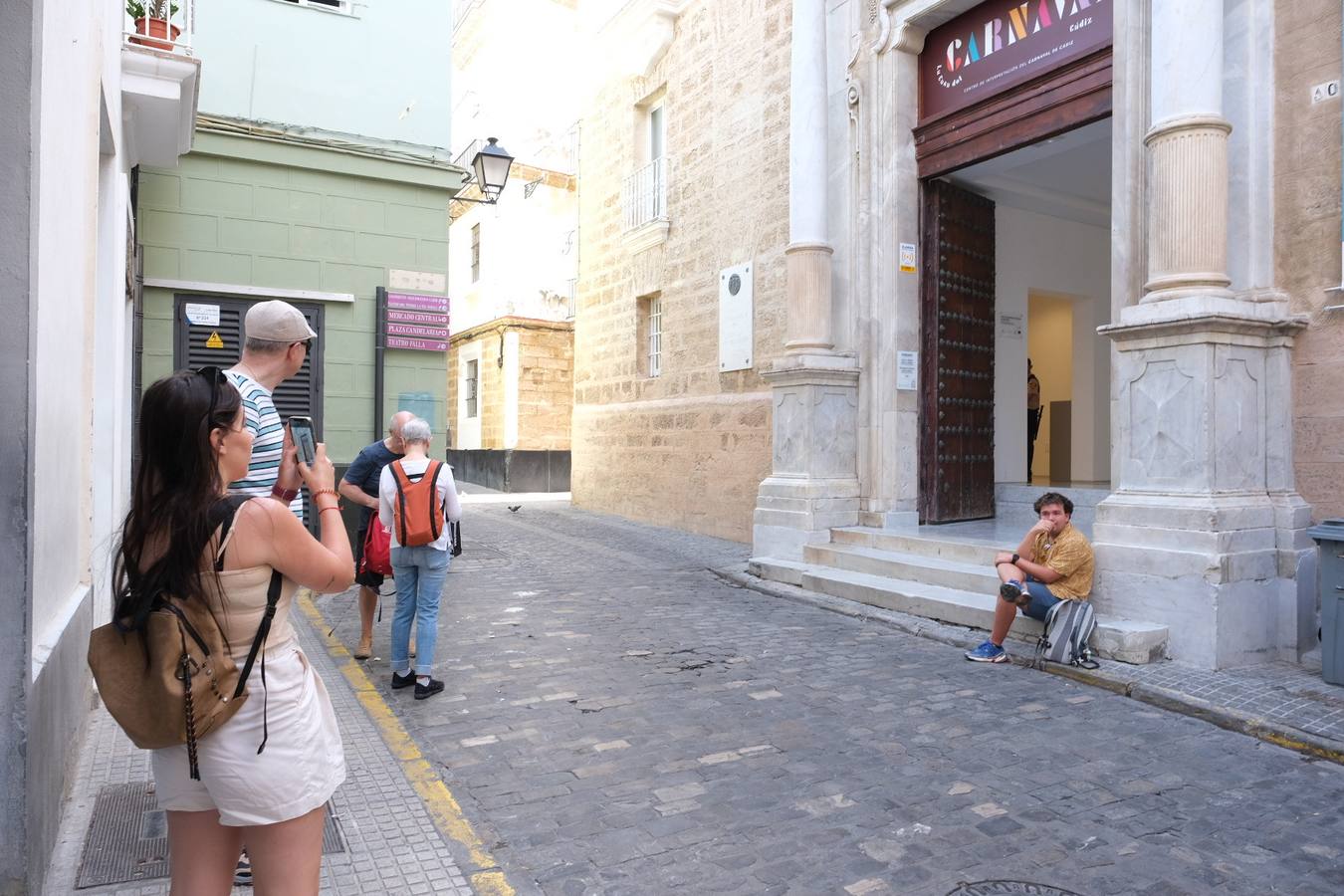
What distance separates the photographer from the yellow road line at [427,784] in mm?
3223

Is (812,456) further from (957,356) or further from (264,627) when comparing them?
(264,627)

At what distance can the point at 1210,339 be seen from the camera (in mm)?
5977

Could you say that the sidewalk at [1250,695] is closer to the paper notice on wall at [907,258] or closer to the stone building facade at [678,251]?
the paper notice on wall at [907,258]

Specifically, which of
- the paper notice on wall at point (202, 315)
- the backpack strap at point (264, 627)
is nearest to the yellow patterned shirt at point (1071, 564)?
the backpack strap at point (264, 627)

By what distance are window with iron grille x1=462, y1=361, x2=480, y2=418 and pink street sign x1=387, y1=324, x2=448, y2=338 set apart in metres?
15.4

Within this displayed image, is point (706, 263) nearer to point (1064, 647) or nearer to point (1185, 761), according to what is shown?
point (1064, 647)

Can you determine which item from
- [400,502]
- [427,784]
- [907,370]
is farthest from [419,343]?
[427,784]

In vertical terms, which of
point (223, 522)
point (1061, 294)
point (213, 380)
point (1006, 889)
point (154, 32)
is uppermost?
point (154, 32)

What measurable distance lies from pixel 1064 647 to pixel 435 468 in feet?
13.5

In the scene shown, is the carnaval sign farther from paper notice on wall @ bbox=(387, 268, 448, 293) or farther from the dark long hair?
the dark long hair

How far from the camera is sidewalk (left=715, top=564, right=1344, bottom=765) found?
4.66 metres

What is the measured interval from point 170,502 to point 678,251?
12994 mm

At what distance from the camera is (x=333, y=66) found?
36.0 ft

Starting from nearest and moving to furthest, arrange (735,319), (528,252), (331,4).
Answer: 1. (331,4)
2. (735,319)
3. (528,252)
